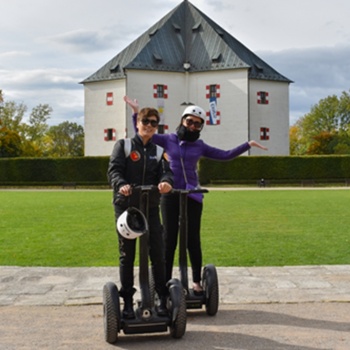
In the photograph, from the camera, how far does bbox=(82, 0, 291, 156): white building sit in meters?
57.5

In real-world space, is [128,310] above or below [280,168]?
above

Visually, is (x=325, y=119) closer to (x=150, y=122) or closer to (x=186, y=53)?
(x=186, y=53)

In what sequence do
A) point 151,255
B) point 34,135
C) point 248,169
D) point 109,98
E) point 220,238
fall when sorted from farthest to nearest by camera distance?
point 34,135 < point 109,98 < point 248,169 < point 220,238 < point 151,255

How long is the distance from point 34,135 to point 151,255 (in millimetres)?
82108

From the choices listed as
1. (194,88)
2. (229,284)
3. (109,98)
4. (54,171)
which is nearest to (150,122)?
(229,284)

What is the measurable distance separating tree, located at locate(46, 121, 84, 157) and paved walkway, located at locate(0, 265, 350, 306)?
98.5m

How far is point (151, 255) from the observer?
217 inches

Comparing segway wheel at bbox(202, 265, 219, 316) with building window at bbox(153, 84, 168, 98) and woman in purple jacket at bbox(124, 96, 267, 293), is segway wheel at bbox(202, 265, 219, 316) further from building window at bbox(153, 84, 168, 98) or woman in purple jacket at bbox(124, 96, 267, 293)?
building window at bbox(153, 84, 168, 98)

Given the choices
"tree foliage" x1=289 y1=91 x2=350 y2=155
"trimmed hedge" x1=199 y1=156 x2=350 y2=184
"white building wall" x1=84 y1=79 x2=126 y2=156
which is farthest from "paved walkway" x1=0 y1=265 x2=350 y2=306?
"tree foliage" x1=289 y1=91 x2=350 y2=155

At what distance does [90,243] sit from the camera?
461 inches

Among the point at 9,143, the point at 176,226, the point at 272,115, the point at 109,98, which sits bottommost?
the point at 176,226

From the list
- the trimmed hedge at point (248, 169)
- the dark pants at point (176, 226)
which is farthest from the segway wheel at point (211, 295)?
the trimmed hedge at point (248, 169)

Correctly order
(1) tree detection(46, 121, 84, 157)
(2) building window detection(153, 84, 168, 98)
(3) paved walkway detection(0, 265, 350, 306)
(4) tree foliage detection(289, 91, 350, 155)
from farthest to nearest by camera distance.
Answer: (1) tree detection(46, 121, 84, 157)
(4) tree foliage detection(289, 91, 350, 155)
(2) building window detection(153, 84, 168, 98)
(3) paved walkway detection(0, 265, 350, 306)

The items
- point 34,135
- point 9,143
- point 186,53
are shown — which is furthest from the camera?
point 34,135
